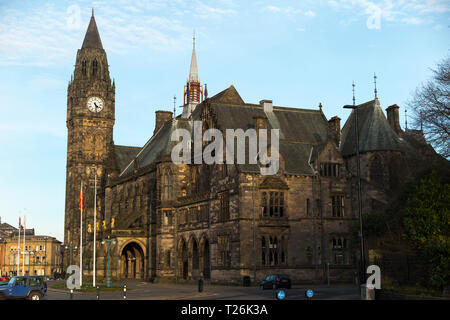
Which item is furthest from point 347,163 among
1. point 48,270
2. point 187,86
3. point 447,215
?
point 48,270

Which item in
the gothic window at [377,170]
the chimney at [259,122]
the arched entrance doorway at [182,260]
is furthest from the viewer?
the arched entrance doorway at [182,260]

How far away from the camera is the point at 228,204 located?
57.8 metres

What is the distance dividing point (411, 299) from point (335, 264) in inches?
1143

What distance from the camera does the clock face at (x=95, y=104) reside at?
111m

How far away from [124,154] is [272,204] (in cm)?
4403

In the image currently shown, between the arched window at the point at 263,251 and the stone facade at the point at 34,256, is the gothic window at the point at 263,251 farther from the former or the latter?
the stone facade at the point at 34,256

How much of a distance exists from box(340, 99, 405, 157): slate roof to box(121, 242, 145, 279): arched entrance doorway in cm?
3005

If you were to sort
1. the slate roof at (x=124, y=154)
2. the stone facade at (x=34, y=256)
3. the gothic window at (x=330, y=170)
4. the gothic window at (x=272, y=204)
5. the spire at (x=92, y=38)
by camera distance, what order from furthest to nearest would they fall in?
the stone facade at (x=34, y=256)
the spire at (x=92, y=38)
the slate roof at (x=124, y=154)
the gothic window at (x=330, y=170)
the gothic window at (x=272, y=204)

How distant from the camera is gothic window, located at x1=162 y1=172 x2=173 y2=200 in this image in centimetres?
7112

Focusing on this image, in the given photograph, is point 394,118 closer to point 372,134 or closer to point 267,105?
point 372,134

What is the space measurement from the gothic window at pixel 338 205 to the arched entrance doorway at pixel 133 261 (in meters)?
27.7

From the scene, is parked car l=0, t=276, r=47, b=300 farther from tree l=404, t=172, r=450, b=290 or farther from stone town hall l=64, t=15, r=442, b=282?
tree l=404, t=172, r=450, b=290

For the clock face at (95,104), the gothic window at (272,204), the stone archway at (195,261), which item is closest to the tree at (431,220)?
the gothic window at (272,204)
